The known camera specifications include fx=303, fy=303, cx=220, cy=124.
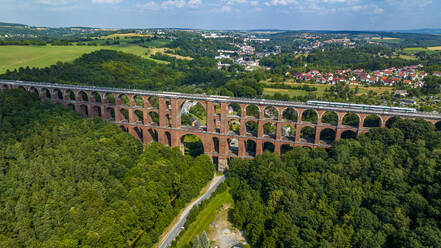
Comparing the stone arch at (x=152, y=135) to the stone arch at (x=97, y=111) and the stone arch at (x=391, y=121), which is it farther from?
the stone arch at (x=391, y=121)

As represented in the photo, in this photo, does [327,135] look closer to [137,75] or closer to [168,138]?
[168,138]

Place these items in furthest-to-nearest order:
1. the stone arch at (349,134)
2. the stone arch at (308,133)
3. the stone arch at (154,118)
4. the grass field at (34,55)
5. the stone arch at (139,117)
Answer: the grass field at (34,55) → the stone arch at (139,117) → the stone arch at (154,118) → the stone arch at (308,133) → the stone arch at (349,134)

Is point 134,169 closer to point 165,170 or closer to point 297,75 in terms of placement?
point 165,170

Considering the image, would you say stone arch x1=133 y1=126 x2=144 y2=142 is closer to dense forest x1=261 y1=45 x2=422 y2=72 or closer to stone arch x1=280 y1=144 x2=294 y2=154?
stone arch x1=280 y1=144 x2=294 y2=154

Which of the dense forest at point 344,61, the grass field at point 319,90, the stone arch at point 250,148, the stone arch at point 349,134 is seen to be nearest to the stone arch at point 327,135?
the stone arch at point 349,134

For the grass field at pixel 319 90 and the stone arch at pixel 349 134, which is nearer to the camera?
the stone arch at pixel 349 134

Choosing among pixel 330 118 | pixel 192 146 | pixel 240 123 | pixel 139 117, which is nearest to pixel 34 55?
pixel 139 117

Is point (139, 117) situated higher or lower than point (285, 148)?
higher
